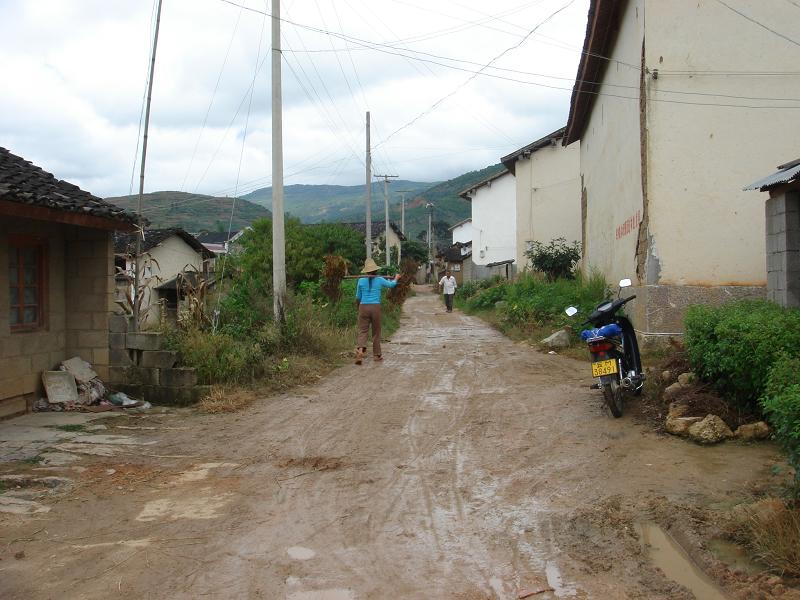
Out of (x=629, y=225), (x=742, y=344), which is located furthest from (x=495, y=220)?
(x=742, y=344)

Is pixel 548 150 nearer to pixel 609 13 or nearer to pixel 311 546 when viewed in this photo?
pixel 609 13

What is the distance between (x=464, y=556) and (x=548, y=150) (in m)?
27.0

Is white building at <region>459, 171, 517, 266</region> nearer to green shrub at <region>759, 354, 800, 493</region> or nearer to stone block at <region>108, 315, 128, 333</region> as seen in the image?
stone block at <region>108, 315, 128, 333</region>

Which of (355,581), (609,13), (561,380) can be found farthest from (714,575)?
(609,13)

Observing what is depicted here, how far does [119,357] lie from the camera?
368 inches

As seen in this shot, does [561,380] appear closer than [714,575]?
No

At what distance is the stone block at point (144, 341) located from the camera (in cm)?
915

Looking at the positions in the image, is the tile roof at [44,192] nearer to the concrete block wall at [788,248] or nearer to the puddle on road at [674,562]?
the puddle on road at [674,562]

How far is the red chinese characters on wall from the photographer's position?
38.4 ft

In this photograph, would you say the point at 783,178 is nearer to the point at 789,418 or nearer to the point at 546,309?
the point at 789,418

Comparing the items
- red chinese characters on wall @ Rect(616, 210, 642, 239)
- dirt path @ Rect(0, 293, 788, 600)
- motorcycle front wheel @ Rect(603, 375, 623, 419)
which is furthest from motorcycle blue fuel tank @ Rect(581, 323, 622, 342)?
red chinese characters on wall @ Rect(616, 210, 642, 239)

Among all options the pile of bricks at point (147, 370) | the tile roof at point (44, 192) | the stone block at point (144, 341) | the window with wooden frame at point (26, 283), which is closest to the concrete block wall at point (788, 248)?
the pile of bricks at point (147, 370)

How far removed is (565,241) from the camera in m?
27.3

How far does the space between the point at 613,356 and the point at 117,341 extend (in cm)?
660
